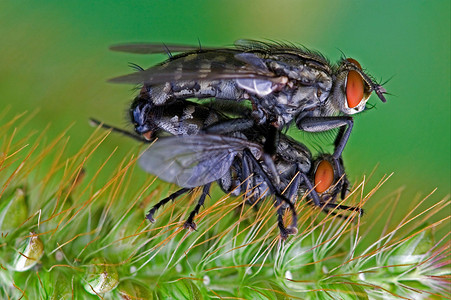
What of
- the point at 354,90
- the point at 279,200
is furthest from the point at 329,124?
the point at 279,200

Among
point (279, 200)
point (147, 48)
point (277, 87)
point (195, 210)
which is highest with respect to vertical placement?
point (277, 87)

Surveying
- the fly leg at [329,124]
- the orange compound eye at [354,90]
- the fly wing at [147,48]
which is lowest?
the fly wing at [147,48]

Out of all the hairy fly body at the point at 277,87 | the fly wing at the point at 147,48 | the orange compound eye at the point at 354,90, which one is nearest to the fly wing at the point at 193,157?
the hairy fly body at the point at 277,87

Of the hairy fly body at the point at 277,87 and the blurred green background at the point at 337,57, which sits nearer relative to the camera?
the hairy fly body at the point at 277,87

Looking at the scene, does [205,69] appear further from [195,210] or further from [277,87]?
[195,210]

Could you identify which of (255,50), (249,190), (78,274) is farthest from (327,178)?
(78,274)

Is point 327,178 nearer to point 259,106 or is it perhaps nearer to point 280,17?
point 259,106

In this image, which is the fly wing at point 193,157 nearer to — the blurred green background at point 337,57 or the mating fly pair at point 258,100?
the mating fly pair at point 258,100
